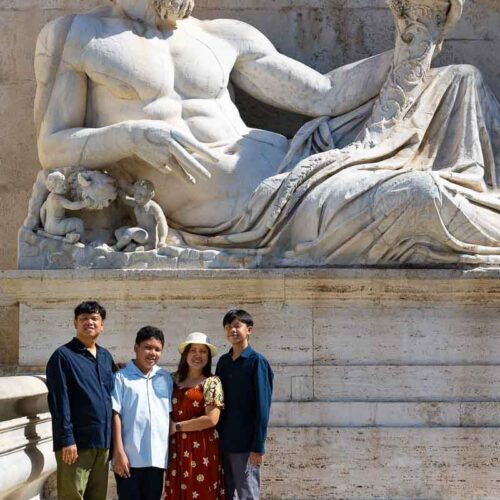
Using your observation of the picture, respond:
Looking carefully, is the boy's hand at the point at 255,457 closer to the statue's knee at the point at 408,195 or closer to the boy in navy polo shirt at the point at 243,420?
the boy in navy polo shirt at the point at 243,420

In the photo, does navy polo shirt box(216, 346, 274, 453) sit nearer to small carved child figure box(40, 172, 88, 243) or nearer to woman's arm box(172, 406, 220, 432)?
woman's arm box(172, 406, 220, 432)

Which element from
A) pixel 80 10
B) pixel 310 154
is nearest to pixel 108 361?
pixel 310 154

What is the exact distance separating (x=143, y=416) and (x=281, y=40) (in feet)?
14.9

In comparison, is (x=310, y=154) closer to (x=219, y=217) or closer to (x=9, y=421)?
(x=219, y=217)

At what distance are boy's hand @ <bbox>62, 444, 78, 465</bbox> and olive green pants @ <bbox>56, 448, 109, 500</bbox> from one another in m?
0.04

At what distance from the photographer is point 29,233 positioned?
1026 centimetres

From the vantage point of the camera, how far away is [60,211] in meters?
10.2

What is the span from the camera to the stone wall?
11.5m

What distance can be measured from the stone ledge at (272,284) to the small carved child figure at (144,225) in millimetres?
254

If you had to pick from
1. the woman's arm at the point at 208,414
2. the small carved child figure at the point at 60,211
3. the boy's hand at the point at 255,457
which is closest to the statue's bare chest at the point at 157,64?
the small carved child figure at the point at 60,211

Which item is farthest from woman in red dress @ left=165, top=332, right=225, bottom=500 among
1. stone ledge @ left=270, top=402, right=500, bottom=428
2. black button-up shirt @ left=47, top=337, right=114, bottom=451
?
stone ledge @ left=270, top=402, right=500, bottom=428

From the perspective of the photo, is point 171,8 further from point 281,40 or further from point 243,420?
point 243,420

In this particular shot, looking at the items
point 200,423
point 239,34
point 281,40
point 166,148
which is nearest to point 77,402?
point 200,423

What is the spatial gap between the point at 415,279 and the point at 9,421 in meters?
2.89
